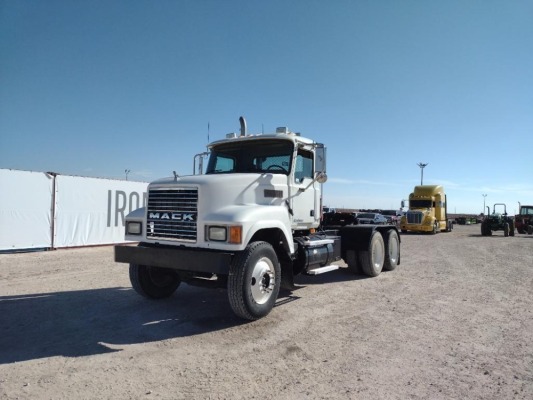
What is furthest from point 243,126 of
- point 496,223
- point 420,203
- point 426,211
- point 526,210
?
point 526,210

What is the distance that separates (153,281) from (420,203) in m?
24.7

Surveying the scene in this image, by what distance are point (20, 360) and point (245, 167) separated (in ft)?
14.7

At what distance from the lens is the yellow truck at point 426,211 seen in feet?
86.2

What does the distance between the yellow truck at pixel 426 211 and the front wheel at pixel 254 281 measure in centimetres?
2311

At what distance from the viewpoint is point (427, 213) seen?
26.4 m

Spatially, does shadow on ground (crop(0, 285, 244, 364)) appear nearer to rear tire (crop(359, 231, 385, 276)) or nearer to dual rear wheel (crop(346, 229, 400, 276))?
dual rear wheel (crop(346, 229, 400, 276))

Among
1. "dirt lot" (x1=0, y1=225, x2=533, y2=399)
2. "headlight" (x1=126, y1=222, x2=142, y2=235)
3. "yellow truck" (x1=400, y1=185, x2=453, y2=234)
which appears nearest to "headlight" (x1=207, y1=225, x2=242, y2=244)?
"dirt lot" (x1=0, y1=225, x2=533, y2=399)

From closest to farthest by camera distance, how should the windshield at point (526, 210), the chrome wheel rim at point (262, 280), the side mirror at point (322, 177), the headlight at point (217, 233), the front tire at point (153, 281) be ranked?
the headlight at point (217, 233) < the chrome wheel rim at point (262, 280) < the front tire at point (153, 281) < the side mirror at point (322, 177) < the windshield at point (526, 210)

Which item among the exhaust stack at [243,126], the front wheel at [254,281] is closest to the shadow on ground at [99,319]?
the front wheel at [254,281]

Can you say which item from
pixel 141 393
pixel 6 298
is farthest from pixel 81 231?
pixel 141 393

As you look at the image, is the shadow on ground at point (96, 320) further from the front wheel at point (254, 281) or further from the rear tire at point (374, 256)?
the rear tire at point (374, 256)

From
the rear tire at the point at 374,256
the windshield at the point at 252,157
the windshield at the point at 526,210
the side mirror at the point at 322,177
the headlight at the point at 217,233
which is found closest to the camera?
the headlight at the point at 217,233

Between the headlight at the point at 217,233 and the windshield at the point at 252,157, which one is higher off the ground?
the windshield at the point at 252,157

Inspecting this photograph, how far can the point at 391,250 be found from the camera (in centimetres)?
1007
